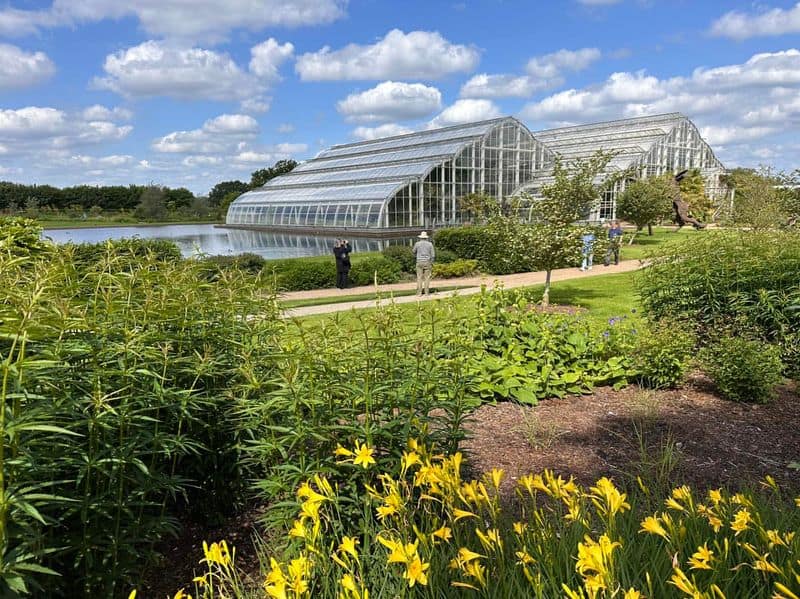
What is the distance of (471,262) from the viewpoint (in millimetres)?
17672

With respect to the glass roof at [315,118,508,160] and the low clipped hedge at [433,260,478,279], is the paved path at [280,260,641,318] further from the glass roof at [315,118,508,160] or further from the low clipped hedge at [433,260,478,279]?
the glass roof at [315,118,508,160]

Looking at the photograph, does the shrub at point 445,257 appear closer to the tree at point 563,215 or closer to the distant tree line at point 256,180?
the tree at point 563,215

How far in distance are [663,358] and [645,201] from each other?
73.8 feet

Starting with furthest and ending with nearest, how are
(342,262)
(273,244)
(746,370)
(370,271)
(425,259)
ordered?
(273,244) → (370,271) → (342,262) → (425,259) → (746,370)

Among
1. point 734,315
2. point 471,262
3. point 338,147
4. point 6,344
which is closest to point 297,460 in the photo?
point 6,344

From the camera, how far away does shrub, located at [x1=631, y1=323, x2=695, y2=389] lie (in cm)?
546

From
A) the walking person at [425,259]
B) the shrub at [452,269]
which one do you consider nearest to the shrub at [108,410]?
the walking person at [425,259]

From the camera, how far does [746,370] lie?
16.8 ft

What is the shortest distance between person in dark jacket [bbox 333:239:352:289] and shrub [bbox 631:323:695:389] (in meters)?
10.3

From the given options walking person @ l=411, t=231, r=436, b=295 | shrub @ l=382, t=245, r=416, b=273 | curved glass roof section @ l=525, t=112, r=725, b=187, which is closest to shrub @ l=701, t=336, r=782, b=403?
walking person @ l=411, t=231, r=436, b=295

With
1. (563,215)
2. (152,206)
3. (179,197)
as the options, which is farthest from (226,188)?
(563,215)

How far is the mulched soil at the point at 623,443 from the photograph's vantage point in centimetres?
322

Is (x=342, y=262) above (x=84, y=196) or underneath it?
underneath

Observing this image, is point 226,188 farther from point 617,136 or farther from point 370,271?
point 370,271
